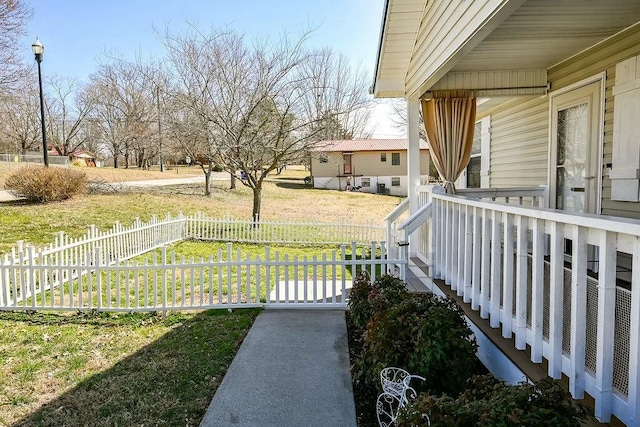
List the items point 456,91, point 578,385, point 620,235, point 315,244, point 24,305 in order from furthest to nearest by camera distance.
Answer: point 315,244, point 456,91, point 24,305, point 578,385, point 620,235

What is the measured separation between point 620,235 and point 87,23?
955 inches

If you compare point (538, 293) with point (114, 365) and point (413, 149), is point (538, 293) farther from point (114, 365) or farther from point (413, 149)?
point (413, 149)

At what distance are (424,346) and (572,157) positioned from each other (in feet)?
13.8

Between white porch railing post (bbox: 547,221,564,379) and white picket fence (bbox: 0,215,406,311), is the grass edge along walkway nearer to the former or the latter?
white picket fence (bbox: 0,215,406,311)

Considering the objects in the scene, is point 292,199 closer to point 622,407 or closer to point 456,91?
point 456,91

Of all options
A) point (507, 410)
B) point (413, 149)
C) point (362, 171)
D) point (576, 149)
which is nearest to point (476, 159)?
point (413, 149)

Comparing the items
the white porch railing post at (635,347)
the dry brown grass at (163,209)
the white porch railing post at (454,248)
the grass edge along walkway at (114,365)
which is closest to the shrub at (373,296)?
the white porch railing post at (454,248)

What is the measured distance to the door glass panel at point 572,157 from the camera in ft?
17.6

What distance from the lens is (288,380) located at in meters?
3.59

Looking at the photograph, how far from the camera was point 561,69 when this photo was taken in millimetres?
5691

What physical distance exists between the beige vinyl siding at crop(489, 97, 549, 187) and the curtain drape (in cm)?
128

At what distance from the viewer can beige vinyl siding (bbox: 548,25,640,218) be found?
439 centimetres

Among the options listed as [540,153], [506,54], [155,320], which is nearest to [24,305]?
[155,320]

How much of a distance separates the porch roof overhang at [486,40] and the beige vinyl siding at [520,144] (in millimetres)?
774
